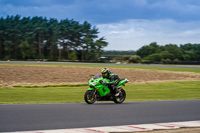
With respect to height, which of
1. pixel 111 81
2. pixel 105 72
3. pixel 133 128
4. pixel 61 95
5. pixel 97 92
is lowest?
pixel 61 95

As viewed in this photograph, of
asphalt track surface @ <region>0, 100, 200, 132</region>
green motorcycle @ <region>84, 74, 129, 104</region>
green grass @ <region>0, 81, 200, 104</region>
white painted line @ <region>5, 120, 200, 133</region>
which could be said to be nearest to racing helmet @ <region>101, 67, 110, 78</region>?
green motorcycle @ <region>84, 74, 129, 104</region>

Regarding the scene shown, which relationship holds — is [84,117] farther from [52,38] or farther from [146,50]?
[146,50]

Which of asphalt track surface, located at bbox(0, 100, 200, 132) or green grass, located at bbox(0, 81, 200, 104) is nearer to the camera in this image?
asphalt track surface, located at bbox(0, 100, 200, 132)

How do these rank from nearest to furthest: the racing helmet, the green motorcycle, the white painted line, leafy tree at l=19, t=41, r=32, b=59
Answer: the white painted line, the green motorcycle, the racing helmet, leafy tree at l=19, t=41, r=32, b=59

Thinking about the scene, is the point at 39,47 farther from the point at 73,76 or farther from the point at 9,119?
the point at 9,119

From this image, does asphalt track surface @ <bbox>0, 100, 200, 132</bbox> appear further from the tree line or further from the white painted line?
the tree line

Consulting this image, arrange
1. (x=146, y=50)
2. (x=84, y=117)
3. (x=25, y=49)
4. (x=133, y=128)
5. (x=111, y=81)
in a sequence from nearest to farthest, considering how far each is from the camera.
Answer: (x=133, y=128) < (x=84, y=117) < (x=111, y=81) < (x=25, y=49) < (x=146, y=50)

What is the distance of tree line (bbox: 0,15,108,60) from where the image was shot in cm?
7575

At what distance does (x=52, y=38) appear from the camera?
7825cm

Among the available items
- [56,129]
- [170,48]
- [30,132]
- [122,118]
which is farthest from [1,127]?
[170,48]

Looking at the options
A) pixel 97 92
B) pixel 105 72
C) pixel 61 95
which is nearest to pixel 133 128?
pixel 97 92

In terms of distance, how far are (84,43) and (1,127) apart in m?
70.5

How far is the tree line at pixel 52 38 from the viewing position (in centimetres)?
7575

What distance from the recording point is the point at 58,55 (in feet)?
255
